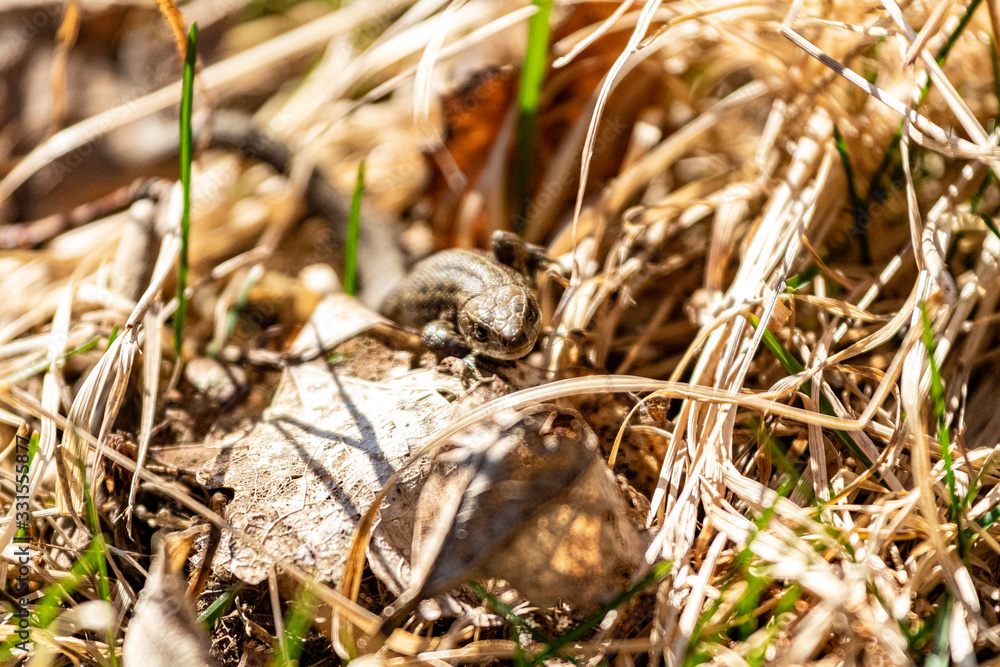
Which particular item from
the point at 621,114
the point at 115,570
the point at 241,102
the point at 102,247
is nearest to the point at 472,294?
the point at 621,114

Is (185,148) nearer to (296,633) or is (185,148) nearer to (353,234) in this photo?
(353,234)

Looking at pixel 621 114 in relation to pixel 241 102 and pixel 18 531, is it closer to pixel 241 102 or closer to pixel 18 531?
pixel 241 102

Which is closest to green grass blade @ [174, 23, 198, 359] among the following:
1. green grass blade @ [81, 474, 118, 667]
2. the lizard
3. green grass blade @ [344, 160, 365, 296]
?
green grass blade @ [344, 160, 365, 296]

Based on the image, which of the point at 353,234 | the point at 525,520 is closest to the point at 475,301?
the point at 353,234

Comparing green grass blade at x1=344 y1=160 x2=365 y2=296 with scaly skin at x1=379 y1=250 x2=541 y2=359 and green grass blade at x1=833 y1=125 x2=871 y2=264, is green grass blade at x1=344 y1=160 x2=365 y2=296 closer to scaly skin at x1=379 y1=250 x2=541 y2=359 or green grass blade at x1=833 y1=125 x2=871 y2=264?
scaly skin at x1=379 y1=250 x2=541 y2=359

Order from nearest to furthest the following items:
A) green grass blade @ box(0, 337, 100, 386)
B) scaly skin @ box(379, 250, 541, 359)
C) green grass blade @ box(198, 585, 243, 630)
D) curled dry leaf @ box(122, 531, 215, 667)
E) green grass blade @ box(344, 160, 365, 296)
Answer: curled dry leaf @ box(122, 531, 215, 667)
green grass blade @ box(198, 585, 243, 630)
green grass blade @ box(0, 337, 100, 386)
scaly skin @ box(379, 250, 541, 359)
green grass blade @ box(344, 160, 365, 296)
